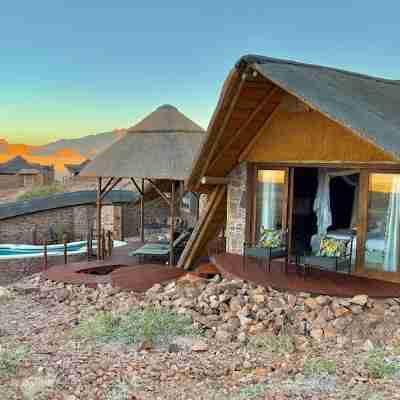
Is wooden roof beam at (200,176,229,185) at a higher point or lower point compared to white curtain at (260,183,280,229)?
higher

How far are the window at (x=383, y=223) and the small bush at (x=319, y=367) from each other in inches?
131

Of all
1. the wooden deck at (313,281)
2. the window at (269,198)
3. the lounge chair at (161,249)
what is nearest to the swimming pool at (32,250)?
the lounge chair at (161,249)

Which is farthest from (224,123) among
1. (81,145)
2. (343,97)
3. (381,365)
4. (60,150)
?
(81,145)

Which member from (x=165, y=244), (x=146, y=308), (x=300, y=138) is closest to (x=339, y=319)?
(x=146, y=308)

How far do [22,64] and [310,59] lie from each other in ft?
61.5

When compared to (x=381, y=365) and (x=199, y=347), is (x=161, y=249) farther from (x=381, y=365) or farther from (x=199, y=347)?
(x=381, y=365)

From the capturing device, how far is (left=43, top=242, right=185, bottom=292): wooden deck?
32.7 feet

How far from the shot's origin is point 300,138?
9422 millimetres

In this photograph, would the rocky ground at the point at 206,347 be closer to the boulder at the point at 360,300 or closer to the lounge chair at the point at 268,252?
the boulder at the point at 360,300

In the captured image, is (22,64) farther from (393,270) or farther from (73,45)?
(393,270)

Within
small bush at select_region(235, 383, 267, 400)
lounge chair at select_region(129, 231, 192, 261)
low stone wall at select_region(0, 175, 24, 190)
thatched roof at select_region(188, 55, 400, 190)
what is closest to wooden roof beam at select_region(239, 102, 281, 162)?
thatched roof at select_region(188, 55, 400, 190)

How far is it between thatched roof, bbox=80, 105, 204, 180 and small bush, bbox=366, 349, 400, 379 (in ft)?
23.9

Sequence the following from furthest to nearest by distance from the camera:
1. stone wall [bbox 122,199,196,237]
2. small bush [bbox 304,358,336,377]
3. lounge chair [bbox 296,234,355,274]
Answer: stone wall [bbox 122,199,196,237] → lounge chair [bbox 296,234,355,274] → small bush [bbox 304,358,336,377]

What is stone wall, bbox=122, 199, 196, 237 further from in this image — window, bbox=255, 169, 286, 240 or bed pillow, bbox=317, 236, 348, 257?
bed pillow, bbox=317, 236, 348, 257
